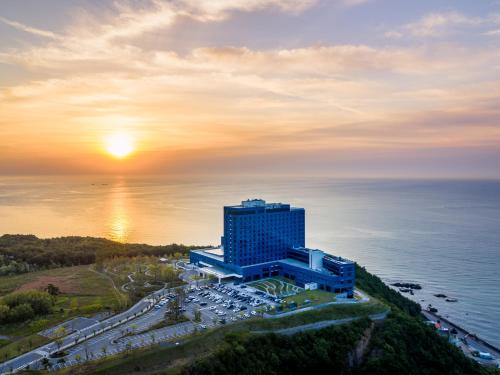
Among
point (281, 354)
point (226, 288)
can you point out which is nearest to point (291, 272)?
point (226, 288)

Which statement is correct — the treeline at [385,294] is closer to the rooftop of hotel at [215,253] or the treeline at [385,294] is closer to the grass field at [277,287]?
the grass field at [277,287]

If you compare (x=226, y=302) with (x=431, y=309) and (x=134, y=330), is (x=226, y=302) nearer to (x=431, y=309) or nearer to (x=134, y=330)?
(x=134, y=330)

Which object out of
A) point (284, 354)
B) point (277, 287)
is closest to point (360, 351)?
point (284, 354)

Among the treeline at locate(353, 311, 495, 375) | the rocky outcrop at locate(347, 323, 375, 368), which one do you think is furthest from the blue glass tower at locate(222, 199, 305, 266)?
the rocky outcrop at locate(347, 323, 375, 368)

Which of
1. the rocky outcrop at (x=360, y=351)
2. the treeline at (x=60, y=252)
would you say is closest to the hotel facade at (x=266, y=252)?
the rocky outcrop at (x=360, y=351)

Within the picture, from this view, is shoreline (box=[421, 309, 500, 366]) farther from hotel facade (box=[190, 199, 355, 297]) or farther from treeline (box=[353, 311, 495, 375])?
hotel facade (box=[190, 199, 355, 297])
